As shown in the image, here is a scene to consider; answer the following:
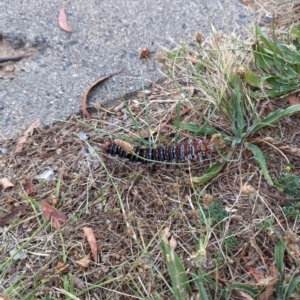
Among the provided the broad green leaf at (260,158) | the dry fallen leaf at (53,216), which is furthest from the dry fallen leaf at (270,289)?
the dry fallen leaf at (53,216)

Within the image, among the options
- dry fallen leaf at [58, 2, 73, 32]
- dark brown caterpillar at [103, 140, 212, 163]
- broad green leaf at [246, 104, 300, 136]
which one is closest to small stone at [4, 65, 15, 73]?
dry fallen leaf at [58, 2, 73, 32]

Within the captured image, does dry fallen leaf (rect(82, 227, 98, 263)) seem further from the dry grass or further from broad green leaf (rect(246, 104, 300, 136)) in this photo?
broad green leaf (rect(246, 104, 300, 136))

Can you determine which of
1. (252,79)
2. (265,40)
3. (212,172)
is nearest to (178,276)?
(212,172)

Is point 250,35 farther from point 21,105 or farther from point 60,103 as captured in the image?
point 21,105

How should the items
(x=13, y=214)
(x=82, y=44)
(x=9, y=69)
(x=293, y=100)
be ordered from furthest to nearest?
(x=82, y=44) → (x=9, y=69) → (x=293, y=100) → (x=13, y=214)

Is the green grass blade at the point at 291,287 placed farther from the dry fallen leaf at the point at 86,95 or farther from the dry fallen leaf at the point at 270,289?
the dry fallen leaf at the point at 86,95

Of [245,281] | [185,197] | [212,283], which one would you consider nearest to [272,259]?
[245,281]

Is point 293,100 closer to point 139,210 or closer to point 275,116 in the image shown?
point 275,116
